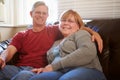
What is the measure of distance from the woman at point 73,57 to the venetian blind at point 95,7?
75 cm

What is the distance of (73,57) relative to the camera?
5.70 feet

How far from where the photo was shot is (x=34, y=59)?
215 centimetres

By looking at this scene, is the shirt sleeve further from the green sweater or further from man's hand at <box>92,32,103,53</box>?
man's hand at <box>92,32,103,53</box>

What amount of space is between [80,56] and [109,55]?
40 cm

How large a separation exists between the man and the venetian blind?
0.67 m

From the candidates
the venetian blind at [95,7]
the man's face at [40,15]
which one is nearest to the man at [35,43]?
the man's face at [40,15]

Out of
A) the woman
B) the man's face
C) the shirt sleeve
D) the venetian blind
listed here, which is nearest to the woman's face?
the woman

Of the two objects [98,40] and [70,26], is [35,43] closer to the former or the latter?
[70,26]

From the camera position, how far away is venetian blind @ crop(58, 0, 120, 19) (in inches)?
101

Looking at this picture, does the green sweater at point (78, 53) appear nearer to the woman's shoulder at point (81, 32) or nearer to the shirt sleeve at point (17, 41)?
the woman's shoulder at point (81, 32)

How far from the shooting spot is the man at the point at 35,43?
2.15m

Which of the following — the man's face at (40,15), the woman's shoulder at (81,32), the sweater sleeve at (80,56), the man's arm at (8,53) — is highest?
the man's face at (40,15)

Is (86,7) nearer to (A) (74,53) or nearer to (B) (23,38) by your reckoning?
(B) (23,38)

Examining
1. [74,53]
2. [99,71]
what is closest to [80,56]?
[74,53]
